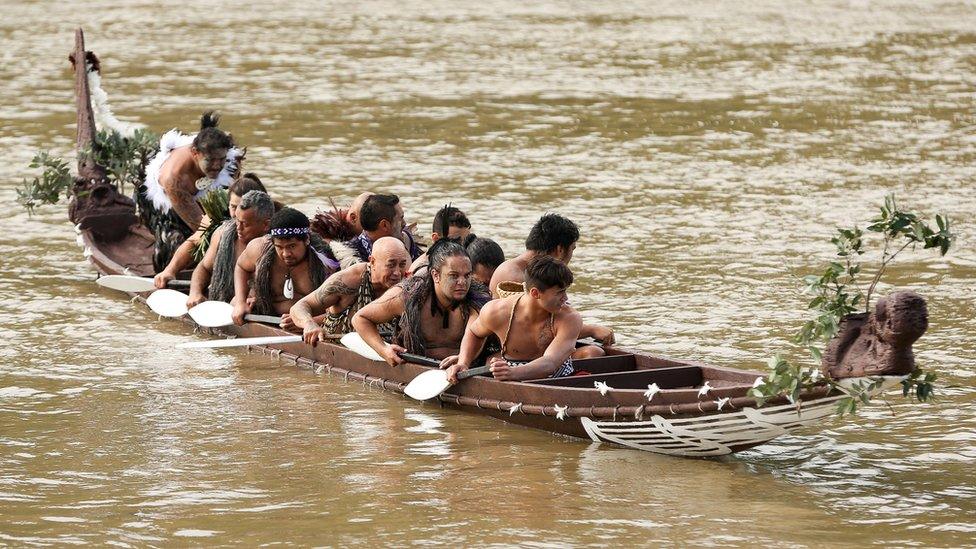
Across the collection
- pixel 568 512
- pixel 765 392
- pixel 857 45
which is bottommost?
pixel 568 512

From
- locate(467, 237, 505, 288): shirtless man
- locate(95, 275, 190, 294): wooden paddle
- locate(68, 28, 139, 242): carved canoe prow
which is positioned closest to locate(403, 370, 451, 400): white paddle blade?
locate(467, 237, 505, 288): shirtless man

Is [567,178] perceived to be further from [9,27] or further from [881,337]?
[9,27]

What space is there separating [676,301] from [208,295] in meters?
3.45

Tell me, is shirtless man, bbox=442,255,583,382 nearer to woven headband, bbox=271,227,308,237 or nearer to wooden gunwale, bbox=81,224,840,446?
wooden gunwale, bbox=81,224,840,446

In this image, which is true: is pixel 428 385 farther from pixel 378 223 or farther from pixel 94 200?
pixel 94 200

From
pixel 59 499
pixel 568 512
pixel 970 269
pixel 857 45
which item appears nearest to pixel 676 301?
pixel 970 269

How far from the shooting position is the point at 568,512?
7.82 metres

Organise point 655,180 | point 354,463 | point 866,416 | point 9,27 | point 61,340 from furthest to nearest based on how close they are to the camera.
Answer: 1. point 9,27
2. point 655,180
3. point 61,340
4. point 866,416
5. point 354,463

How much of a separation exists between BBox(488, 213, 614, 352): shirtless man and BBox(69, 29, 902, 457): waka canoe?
0.54ft

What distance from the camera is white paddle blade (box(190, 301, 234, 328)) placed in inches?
433

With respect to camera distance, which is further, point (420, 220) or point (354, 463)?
point (420, 220)

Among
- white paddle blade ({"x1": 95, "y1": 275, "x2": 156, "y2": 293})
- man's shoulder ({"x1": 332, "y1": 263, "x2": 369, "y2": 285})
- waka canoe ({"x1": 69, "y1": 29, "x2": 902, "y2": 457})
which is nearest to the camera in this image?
waka canoe ({"x1": 69, "y1": 29, "x2": 902, "y2": 457})

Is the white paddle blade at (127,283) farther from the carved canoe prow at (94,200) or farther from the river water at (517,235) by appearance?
the carved canoe prow at (94,200)

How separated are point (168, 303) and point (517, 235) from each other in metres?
3.71
